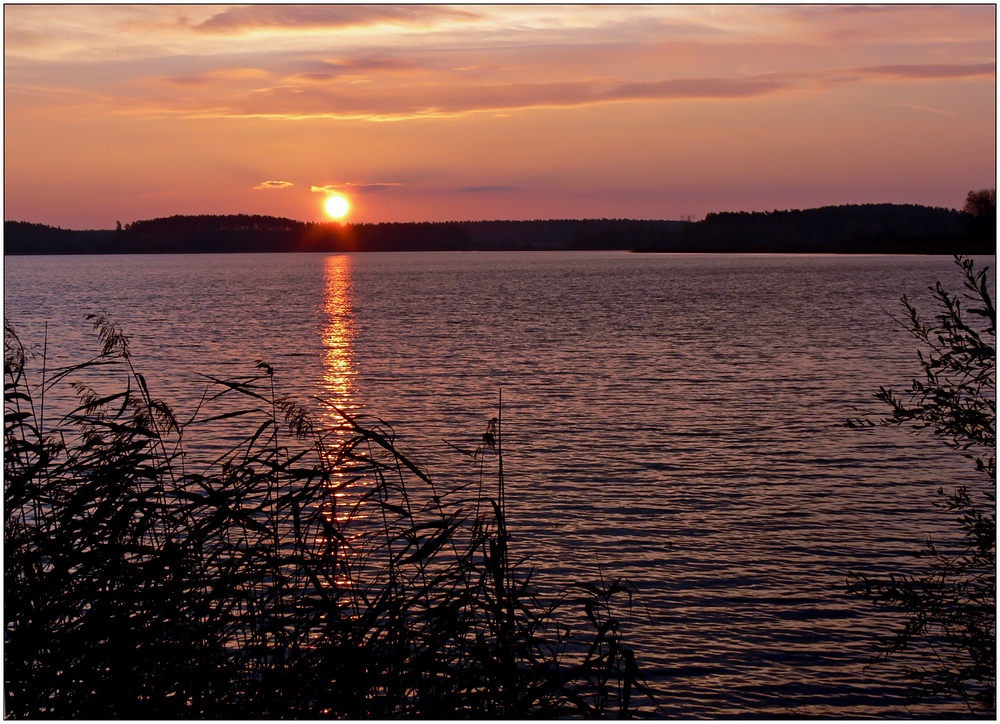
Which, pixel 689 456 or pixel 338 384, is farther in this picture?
pixel 338 384

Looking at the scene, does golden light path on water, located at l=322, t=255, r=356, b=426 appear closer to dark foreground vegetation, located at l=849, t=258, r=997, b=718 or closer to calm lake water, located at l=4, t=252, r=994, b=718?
calm lake water, located at l=4, t=252, r=994, b=718

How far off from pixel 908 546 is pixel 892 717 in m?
5.23

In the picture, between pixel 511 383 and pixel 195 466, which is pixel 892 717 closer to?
pixel 195 466

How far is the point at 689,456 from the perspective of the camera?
19.9 m

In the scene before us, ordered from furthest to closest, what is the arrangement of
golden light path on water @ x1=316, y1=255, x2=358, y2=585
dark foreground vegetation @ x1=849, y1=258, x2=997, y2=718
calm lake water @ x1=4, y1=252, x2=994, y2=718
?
calm lake water @ x1=4, y1=252, x2=994, y2=718 < golden light path on water @ x1=316, y1=255, x2=358, y2=585 < dark foreground vegetation @ x1=849, y1=258, x2=997, y2=718

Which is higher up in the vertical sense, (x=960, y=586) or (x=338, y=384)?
(x=960, y=586)

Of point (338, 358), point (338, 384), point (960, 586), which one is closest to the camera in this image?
point (960, 586)

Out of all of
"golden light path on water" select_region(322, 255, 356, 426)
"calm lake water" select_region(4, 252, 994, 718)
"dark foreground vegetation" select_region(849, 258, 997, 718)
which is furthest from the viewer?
"golden light path on water" select_region(322, 255, 356, 426)

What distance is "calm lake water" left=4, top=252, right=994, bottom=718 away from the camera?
10.8 m

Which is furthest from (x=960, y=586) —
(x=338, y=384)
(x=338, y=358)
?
(x=338, y=358)

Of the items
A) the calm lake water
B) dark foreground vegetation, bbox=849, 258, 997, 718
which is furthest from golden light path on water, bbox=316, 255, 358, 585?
dark foreground vegetation, bbox=849, 258, 997, 718

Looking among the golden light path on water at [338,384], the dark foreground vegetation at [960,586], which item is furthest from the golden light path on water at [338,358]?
the dark foreground vegetation at [960,586]

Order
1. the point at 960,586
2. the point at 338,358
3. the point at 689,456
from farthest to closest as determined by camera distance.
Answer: the point at 338,358
the point at 689,456
the point at 960,586

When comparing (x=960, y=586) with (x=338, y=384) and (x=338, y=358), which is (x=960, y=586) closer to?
(x=338, y=384)
